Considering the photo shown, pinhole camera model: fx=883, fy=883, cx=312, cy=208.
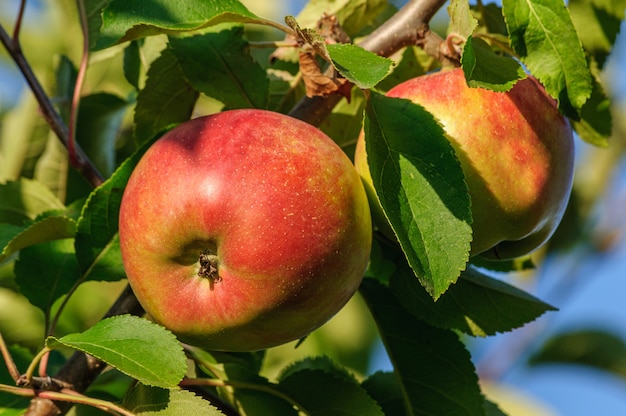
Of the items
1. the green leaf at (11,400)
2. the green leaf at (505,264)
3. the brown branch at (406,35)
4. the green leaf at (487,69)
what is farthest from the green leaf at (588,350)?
the green leaf at (11,400)

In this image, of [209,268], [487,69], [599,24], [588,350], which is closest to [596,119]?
[599,24]

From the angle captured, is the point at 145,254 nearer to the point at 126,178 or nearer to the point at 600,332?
the point at 126,178

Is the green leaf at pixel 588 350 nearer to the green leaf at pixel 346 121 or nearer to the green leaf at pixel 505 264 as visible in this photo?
the green leaf at pixel 505 264

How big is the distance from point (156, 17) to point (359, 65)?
30 centimetres

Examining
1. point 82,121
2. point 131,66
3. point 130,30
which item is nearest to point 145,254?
point 130,30

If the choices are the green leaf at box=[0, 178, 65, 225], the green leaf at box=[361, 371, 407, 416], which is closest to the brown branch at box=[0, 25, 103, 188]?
the green leaf at box=[0, 178, 65, 225]

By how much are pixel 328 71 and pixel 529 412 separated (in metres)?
1.62

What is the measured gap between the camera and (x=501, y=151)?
1.19 metres

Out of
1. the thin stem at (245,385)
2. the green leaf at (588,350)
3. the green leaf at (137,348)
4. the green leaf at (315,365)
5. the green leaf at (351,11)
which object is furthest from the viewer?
the green leaf at (588,350)

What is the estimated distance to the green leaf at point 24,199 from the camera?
163cm

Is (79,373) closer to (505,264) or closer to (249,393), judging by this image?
(249,393)

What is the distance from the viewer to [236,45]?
1.40m

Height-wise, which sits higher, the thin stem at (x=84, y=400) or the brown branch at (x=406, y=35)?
the brown branch at (x=406, y=35)

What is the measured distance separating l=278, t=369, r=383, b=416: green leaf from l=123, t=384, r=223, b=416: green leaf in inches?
8.2
